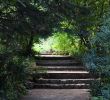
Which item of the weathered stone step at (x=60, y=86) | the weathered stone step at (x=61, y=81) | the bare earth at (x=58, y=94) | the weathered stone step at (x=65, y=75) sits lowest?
the bare earth at (x=58, y=94)

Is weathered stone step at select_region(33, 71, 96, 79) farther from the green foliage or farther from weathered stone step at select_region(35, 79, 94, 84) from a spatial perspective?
the green foliage

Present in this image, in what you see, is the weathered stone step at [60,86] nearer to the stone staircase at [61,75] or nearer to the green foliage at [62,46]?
the stone staircase at [61,75]

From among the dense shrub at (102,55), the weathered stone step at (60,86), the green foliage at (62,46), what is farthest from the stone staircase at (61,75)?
the dense shrub at (102,55)

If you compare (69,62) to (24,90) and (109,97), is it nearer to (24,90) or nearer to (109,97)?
(24,90)

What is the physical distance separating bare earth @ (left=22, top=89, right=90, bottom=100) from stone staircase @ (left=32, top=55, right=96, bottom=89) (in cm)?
41

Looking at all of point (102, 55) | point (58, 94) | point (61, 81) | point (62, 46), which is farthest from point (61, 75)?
point (102, 55)

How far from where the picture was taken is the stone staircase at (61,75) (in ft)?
40.1

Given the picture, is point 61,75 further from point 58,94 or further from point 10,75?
point 10,75

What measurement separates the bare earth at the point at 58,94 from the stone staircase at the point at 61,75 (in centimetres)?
41

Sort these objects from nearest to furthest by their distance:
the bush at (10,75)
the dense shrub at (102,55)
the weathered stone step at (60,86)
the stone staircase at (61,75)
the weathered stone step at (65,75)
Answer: the dense shrub at (102,55) < the bush at (10,75) < the weathered stone step at (60,86) < the stone staircase at (61,75) < the weathered stone step at (65,75)

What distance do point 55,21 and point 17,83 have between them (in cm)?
252

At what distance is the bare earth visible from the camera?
34.3ft

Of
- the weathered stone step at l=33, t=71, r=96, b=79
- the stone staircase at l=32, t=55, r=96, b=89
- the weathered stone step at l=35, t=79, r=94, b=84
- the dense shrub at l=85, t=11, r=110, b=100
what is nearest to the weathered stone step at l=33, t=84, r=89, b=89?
the stone staircase at l=32, t=55, r=96, b=89

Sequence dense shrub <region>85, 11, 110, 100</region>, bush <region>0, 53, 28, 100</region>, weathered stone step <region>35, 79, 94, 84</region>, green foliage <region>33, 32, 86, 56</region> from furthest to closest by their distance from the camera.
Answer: green foliage <region>33, 32, 86, 56</region> < weathered stone step <region>35, 79, 94, 84</region> < bush <region>0, 53, 28, 100</region> < dense shrub <region>85, 11, 110, 100</region>
